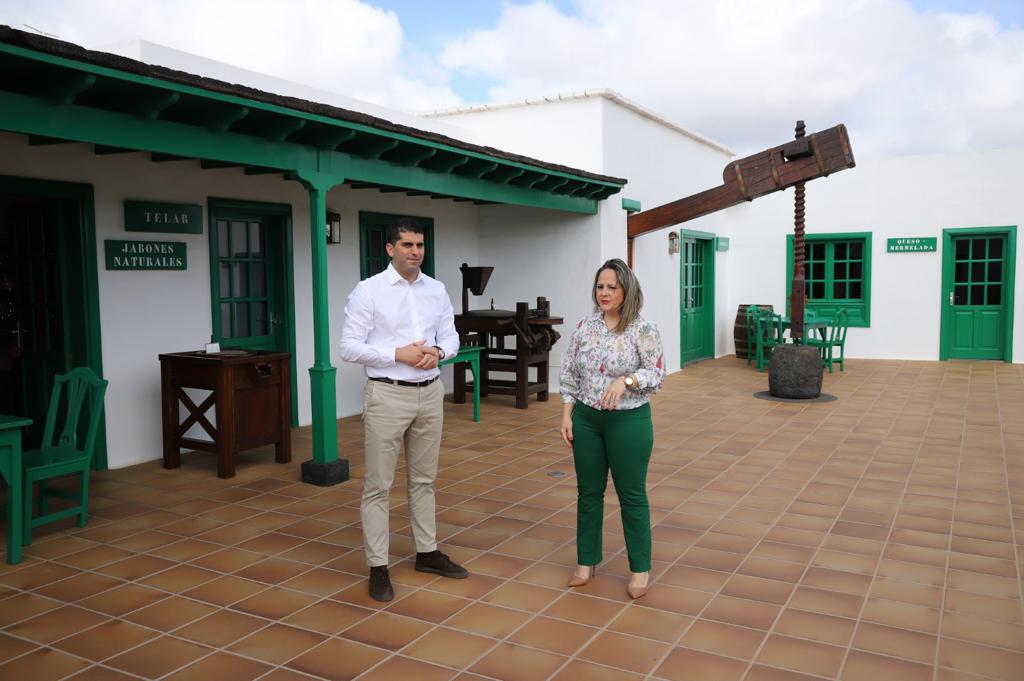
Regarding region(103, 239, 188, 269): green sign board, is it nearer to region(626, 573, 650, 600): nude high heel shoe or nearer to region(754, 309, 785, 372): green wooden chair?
region(626, 573, 650, 600): nude high heel shoe

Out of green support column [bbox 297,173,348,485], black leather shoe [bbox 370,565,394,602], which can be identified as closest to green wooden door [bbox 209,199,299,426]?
green support column [bbox 297,173,348,485]

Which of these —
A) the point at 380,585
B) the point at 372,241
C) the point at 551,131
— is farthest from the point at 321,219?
the point at 551,131

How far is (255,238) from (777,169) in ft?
18.4

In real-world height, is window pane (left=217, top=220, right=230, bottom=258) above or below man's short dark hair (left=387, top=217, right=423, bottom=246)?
above

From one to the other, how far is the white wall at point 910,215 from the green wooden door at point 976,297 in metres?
0.19

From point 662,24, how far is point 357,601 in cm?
1716

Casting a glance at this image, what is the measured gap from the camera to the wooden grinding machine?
331 inches

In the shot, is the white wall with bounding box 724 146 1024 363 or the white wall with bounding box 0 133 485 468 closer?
the white wall with bounding box 0 133 485 468

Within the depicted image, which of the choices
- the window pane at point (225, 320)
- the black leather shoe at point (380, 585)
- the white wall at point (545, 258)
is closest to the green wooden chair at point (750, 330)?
the white wall at point (545, 258)

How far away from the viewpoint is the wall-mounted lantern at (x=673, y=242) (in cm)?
1153

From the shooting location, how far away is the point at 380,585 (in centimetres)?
353

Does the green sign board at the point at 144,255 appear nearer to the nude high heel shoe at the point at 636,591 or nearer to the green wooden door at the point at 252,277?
the green wooden door at the point at 252,277

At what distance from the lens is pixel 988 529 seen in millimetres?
4508

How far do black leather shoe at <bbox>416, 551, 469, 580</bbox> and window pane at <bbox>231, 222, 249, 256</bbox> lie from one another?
409 cm
